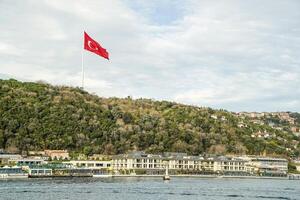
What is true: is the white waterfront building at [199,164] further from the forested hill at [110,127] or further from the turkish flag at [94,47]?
the turkish flag at [94,47]

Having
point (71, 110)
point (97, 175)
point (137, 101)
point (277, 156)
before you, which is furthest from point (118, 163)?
point (137, 101)

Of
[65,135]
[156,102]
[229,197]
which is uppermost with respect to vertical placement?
[156,102]

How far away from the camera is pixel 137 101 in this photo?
19000 centimetres

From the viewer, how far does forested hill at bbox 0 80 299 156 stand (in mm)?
131125

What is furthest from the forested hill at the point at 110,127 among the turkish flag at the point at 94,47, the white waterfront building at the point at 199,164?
the turkish flag at the point at 94,47

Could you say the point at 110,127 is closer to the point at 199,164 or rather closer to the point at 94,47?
the point at 199,164

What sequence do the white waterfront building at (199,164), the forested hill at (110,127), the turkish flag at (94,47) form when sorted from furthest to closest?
the forested hill at (110,127) < the white waterfront building at (199,164) < the turkish flag at (94,47)

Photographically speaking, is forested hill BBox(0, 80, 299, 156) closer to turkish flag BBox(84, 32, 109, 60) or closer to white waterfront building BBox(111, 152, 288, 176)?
white waterfront building BBox(111, 152, 288, 176)

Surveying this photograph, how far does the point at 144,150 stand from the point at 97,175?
30626 millimetres

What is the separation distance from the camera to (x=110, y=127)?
14475 centimetres

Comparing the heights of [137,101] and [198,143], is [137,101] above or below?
above

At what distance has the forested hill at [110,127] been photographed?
131125 mm

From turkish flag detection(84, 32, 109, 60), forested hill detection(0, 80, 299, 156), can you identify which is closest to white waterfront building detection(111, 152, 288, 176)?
forested hill detection(0, 80, 299, 156)

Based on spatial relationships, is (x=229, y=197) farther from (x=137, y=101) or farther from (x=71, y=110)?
(x=137, y=101)
